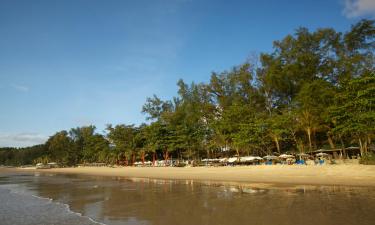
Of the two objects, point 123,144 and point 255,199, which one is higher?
point 123,144

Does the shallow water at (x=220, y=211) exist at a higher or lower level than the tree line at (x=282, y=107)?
lower

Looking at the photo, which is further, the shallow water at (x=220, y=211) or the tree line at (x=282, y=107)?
the tree line at (x=282, y=107)

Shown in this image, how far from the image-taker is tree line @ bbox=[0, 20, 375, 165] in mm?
37438

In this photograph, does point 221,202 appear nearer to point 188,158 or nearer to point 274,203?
point 274,203

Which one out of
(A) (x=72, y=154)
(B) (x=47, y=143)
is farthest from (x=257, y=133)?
(B) (x=47, y=143)

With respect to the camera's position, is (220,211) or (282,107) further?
(282,107)

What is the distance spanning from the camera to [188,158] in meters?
68.7

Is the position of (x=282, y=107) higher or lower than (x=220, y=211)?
higher

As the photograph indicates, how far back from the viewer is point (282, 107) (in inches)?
2195

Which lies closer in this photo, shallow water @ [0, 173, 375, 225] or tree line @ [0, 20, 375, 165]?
shallow water @ [0, 173, 375, 225]

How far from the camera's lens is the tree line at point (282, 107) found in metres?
A: 37.4

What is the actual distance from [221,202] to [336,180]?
11963 millimetres

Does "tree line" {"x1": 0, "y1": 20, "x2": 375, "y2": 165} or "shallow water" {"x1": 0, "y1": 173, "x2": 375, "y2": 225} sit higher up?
"tree line" {"x1": 0, "y1": 20, "x2": 375, "y2": 165}

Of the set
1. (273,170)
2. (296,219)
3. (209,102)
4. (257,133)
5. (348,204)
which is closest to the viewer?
(296,219)
